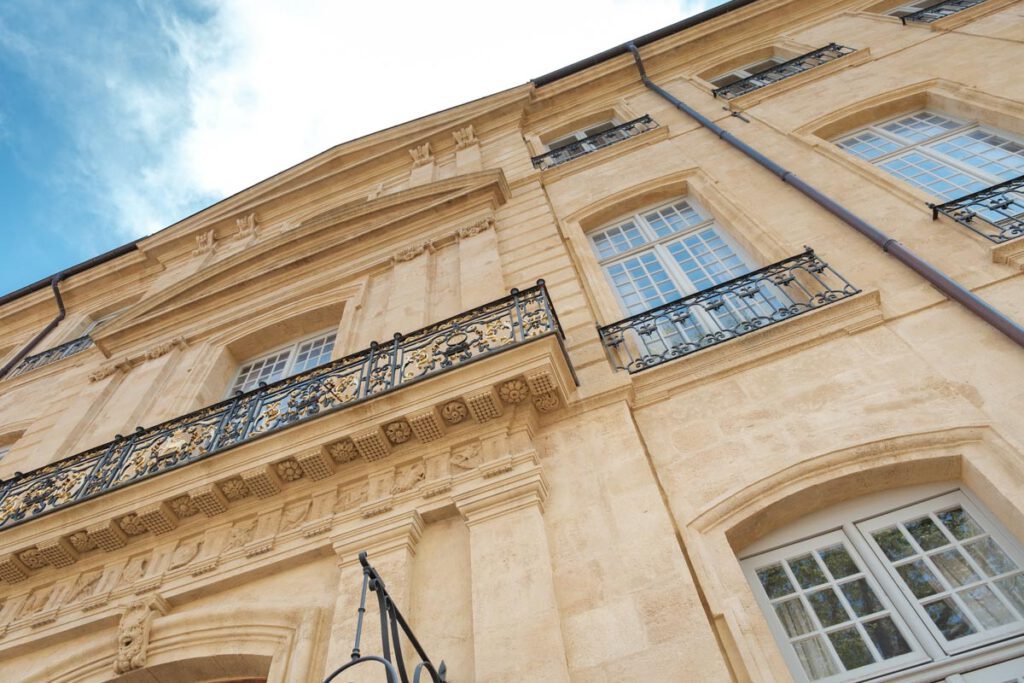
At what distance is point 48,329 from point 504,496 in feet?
41.1

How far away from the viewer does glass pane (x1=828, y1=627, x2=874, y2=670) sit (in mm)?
3156

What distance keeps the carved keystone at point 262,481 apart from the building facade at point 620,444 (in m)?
0.02

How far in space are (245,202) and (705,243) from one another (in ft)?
32.8

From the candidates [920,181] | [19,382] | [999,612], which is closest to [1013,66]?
[920,181]

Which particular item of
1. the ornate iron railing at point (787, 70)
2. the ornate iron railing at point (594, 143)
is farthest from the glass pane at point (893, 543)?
the ornate iron railing at point (787, 70)

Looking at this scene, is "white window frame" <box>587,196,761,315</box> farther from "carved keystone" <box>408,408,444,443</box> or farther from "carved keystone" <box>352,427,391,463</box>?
"carved keystone" <box>352,427,391,463</box>

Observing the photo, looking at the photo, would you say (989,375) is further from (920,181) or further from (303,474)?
(303,474)

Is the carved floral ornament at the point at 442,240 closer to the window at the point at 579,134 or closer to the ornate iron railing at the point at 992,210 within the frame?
the window at the point at 579,134

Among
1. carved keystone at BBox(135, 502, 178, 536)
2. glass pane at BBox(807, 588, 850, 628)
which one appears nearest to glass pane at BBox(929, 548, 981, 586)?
glass pane at BBox(807, 588, 850, 628)

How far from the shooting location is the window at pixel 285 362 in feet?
26.4

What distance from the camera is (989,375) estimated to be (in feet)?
13.0

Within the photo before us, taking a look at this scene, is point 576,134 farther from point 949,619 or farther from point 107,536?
point 949,619

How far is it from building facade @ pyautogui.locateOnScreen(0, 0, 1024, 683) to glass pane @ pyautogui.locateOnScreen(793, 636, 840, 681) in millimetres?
15

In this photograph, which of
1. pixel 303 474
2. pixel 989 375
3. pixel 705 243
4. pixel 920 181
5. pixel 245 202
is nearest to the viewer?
pixel 989 375
